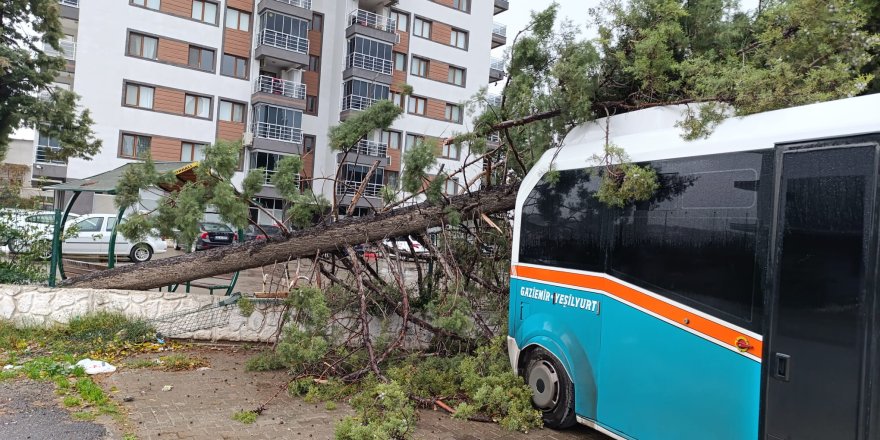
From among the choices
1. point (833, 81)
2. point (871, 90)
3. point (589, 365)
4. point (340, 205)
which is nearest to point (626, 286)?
point (589, 365)

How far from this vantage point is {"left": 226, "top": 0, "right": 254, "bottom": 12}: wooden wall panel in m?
34.8

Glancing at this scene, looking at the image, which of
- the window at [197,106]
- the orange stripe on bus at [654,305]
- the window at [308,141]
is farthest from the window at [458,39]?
the orange stripe on bus at [654,305]

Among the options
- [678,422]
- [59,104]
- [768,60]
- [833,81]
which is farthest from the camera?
[59,104]

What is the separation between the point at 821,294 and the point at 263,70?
36.7 metres

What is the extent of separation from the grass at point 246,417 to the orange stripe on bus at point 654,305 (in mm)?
2872

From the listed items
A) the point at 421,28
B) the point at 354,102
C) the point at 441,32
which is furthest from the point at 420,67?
the point at 354,102

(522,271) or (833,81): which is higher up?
(833,81)

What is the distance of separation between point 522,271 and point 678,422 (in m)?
2.32

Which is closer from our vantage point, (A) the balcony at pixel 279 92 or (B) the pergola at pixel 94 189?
(B) the pergola at pixel 94 189

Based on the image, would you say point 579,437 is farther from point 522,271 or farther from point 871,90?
point 871,90

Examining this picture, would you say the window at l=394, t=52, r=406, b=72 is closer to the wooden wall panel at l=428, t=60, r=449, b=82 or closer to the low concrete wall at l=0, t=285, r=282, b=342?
the wooden wall panel at l=428, t=60, r=449, b=82

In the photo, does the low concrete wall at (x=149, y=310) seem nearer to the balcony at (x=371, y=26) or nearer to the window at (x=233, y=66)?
the window at (x=233, y=66)

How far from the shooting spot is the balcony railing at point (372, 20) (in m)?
39.1

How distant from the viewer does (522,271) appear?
6.12 m
